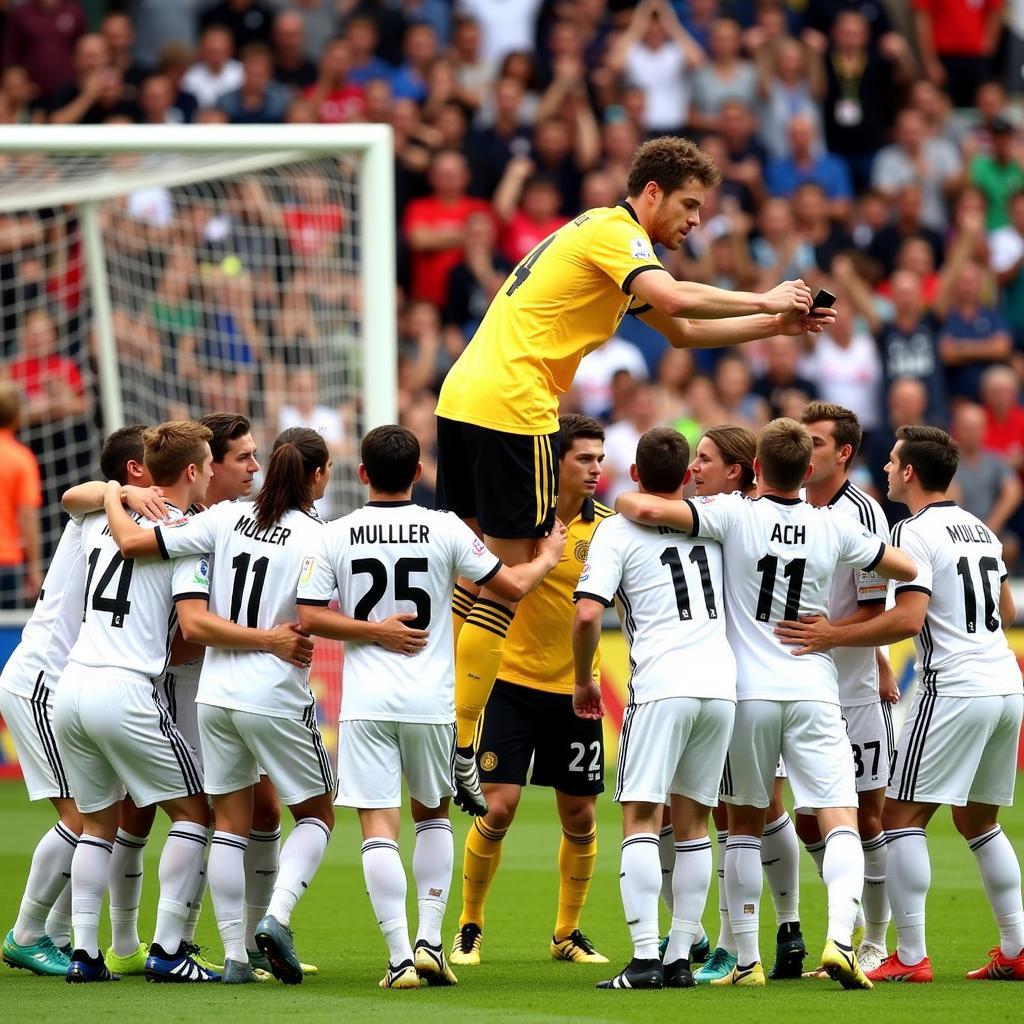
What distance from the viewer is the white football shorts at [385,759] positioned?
6.78m

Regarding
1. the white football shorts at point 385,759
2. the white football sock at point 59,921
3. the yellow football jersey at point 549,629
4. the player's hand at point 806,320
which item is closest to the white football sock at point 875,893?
the yellow football jersey at point 549,629

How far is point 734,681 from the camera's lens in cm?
680

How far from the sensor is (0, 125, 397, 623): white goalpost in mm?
13812

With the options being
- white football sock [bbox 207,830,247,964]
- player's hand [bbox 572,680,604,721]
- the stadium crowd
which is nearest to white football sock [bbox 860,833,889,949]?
player's hand [bbox 572,680,604,721]

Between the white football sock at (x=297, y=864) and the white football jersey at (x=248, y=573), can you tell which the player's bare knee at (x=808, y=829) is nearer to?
the white football sock at (x=297, y=864)

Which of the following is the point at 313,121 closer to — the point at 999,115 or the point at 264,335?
Result: the point at 264,335

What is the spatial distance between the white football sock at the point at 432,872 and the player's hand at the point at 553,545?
1102 mm

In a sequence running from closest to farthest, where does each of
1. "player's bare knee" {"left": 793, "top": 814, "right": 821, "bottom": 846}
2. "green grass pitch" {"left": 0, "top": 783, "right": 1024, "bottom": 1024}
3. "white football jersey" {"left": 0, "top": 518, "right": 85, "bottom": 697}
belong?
"green grass pitch" {"left": 0, "top": 783, "right": 1024, "bottom": 1024} < "white football jersey" {"left": 0, "top": 518, "right": 85, "bottom": 697} < "player's bare knee" {"left": 793, "top": 814, "right": 821, "bottom": 846}

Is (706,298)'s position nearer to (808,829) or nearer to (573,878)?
(808,829)

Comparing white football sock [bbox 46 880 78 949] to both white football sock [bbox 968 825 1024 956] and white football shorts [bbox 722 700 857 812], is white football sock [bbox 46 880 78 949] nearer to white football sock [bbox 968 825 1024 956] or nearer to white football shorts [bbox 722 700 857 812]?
white football shorts [bbox 722 700 857 812]

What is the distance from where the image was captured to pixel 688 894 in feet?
22.1

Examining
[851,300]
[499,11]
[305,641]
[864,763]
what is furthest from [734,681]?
[499,11]

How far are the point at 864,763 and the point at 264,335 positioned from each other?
8.18m

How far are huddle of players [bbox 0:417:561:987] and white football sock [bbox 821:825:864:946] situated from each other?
1.44 meters
